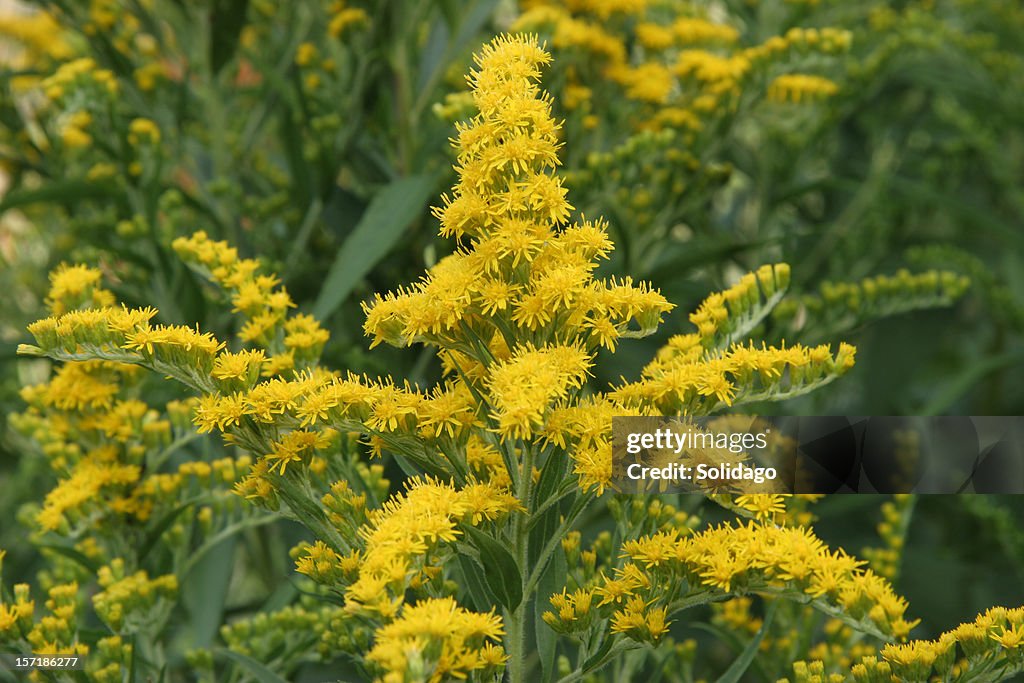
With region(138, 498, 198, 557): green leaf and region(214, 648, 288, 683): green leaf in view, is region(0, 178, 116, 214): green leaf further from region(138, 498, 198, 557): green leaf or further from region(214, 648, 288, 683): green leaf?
region(214, 648, 288, 683): green leaf

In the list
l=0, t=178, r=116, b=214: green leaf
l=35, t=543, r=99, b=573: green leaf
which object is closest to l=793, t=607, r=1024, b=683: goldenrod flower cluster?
l=35, t=543, r=99, b=573: green leaf

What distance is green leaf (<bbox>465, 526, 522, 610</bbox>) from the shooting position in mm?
937

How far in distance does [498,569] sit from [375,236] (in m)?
0.67

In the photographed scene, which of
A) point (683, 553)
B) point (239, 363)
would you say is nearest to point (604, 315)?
point (683, 553)

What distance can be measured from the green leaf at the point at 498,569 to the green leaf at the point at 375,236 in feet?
1.79

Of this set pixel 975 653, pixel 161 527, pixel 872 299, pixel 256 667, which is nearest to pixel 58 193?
pixel 161 527

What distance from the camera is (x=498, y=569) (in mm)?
970

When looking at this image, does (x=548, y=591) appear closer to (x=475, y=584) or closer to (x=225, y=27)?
(x=475, y=584)

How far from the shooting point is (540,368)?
3.04 feet

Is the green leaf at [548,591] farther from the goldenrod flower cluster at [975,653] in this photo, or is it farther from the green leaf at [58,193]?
the green leaf at [58,193]

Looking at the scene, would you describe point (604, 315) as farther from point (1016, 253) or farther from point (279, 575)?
point (1016, 253)

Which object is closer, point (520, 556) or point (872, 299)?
point (520, 556)

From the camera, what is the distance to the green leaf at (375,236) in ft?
4.75

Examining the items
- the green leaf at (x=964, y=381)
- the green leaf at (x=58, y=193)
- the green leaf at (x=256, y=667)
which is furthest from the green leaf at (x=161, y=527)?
the green leaf at (x=964, y=381)
